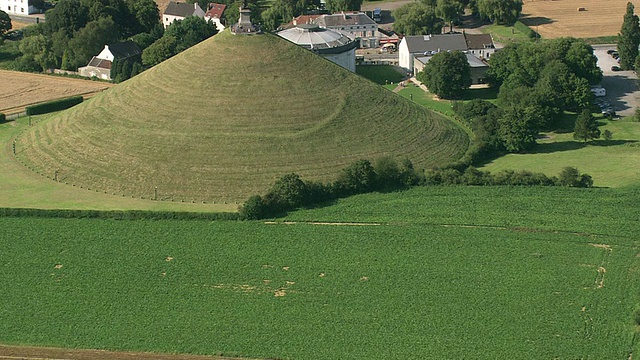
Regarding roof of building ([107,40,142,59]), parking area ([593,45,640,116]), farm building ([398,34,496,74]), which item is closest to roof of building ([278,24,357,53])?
farm building ([398,34,496,74])

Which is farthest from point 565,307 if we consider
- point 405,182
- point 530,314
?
point 405,182

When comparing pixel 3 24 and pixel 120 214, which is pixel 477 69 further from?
pixel 3 24

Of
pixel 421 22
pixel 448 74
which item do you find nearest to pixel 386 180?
pixel 448 74

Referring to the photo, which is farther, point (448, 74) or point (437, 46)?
point (437, 46)

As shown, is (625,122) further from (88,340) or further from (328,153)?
(88,340)

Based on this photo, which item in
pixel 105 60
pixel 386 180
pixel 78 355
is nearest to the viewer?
pixel 78 355

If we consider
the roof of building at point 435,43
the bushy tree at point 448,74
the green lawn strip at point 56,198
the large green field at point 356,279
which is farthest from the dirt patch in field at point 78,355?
the roof of building at point 435,43

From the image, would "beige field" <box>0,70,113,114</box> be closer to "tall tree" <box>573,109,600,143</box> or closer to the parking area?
"tall tree" <box>573,109,600,143</box>

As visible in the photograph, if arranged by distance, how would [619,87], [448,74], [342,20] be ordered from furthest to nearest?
[342,20] < [619,87] < [448,74]
